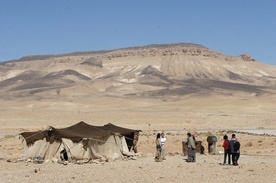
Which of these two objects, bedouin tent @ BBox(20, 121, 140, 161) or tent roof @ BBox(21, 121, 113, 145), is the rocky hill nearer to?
tent roof @ BBox(21, 121, 113, 145)

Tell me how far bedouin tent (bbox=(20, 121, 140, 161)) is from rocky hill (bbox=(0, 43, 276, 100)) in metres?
107

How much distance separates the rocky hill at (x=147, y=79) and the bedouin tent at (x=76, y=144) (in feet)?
→ 350

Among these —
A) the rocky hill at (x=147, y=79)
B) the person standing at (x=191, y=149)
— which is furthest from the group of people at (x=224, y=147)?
the rocky hill at (x=147, y=79)

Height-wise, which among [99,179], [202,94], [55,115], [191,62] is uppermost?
[191,62]

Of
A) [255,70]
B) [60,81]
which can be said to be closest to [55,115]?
[60,81]

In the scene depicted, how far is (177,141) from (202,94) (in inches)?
3726

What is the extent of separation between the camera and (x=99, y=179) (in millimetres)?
18703

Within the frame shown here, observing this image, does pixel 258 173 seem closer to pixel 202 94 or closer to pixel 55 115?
pixel 55 115

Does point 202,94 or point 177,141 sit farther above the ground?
point 202,94

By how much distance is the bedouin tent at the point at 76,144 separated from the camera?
24.2 m

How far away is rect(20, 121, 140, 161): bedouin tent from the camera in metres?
24.2

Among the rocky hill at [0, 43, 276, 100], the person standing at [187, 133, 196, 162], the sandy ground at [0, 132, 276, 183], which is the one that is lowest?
the sandy ground at [0, 132, 276, 183]

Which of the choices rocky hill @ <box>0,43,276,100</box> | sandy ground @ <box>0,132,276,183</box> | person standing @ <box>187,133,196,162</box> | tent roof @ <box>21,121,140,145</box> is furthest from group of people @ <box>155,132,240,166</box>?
rocky hill @ <box>0,43,276,100</box>

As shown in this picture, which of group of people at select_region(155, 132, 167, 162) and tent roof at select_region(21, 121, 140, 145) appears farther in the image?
tent roof at select_region(21, 121, 140, 145)
